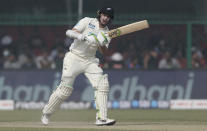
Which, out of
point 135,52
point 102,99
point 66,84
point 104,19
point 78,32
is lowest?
point 102,99

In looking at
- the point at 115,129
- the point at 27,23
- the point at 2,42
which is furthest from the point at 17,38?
the point at 115,129

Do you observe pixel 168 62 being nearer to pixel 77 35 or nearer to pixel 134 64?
pixel 134 64

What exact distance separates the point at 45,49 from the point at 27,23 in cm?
176

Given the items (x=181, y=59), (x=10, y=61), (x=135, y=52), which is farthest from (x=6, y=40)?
(x=181, y=59)

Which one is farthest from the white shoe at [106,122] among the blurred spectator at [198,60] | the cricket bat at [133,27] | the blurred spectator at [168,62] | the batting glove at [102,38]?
the blurred spectator at [198,60]

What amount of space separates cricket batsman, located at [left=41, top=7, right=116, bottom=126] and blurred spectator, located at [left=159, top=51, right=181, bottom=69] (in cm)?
652

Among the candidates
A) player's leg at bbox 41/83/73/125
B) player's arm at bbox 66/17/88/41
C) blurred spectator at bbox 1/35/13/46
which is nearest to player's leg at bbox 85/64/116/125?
player's leg at bbox 41/83/73/125

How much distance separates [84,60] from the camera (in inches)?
369

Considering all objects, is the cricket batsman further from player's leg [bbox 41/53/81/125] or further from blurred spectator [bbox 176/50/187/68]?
blurred spectator [bbox 176/50/187/68]

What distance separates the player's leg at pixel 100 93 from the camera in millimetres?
9078

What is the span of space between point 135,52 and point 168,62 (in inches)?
33.9

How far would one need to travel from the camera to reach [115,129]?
8406mm

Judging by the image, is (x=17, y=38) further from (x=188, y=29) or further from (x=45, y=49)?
(x=188, y=29)

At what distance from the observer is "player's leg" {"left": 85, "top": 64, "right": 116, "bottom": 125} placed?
9.08 metres
